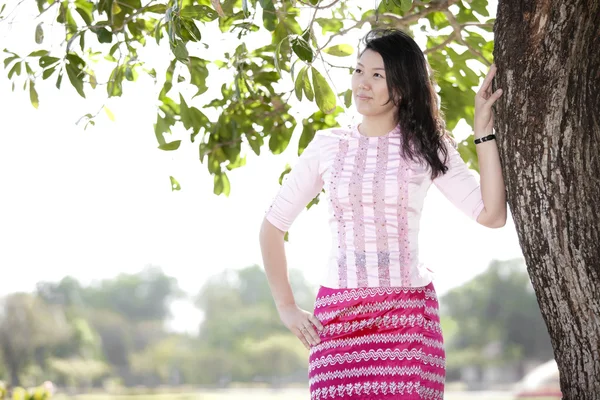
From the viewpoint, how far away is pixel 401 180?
1754 mm

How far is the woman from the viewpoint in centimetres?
172

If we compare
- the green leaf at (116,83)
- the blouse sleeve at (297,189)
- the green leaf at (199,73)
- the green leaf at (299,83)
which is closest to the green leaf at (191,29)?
the green leaf at (299,83)

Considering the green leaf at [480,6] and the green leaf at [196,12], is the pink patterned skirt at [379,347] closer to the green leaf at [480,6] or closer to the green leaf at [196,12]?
the green leaf at [196,12]

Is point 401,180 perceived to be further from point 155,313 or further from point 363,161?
point 155,313

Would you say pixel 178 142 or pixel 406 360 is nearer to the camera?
pixel 406 360

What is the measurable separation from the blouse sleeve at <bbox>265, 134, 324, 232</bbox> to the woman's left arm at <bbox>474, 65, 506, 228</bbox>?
0.36 meters

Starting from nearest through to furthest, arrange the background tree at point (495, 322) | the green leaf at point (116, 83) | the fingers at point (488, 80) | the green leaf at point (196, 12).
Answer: the fingers at point (488, 80) < the green leaf at point (196, 12) < the green leaf at point (116, 83) < the background tree at point (495, 322)

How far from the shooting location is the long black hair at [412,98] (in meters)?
1.78

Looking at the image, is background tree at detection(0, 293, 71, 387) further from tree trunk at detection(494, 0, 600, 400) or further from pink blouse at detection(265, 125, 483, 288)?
tree trunk at detection(494, 0, 600, 400)

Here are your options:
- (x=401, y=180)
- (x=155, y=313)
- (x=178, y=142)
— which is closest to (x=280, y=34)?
(x=178, y=142)

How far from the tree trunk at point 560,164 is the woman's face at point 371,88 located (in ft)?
0.83

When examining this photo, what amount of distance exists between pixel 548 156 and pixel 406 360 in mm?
511

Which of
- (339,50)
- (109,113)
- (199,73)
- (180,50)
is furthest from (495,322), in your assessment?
(180,50)

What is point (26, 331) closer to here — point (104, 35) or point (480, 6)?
point (104, 35)
